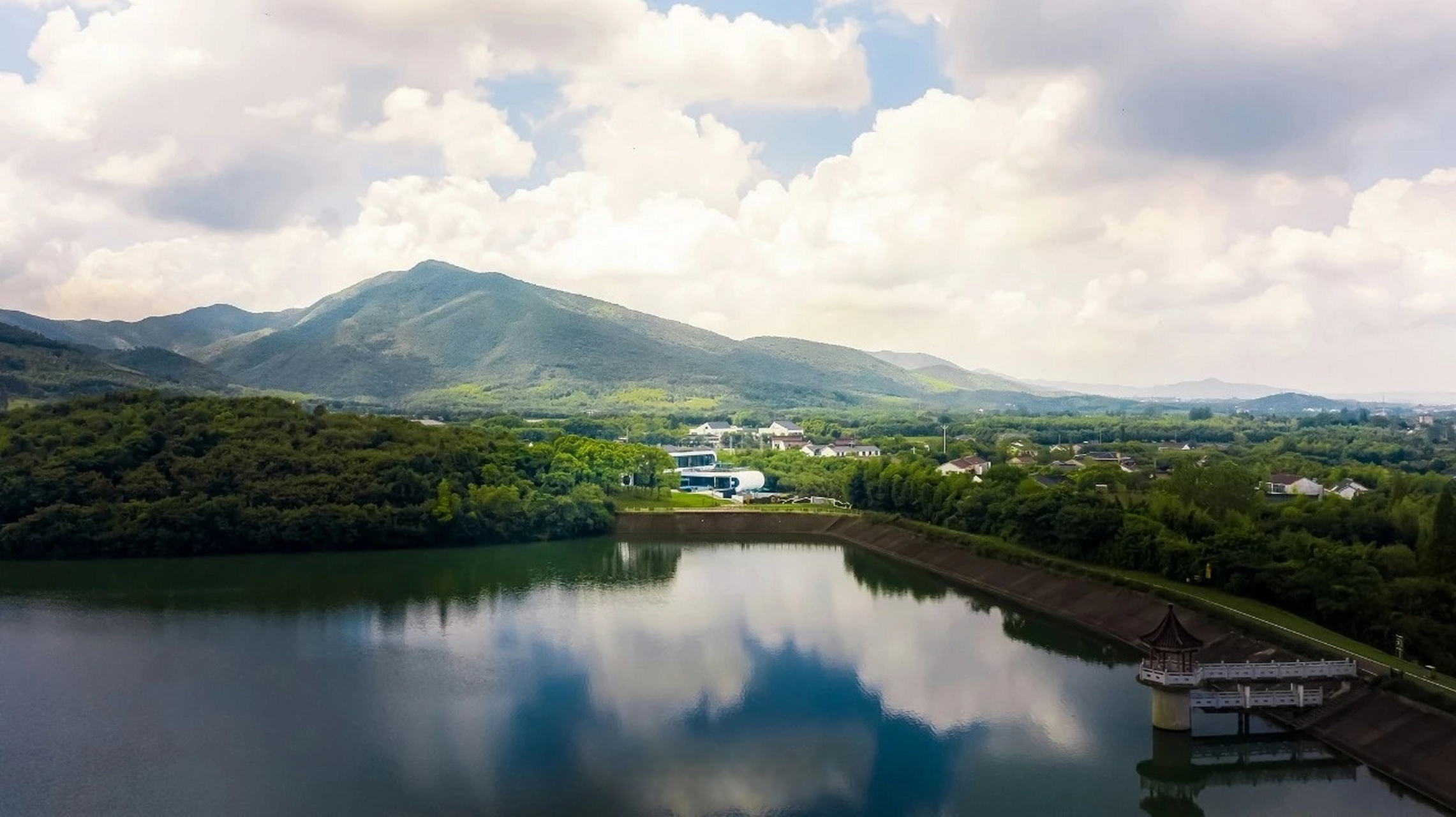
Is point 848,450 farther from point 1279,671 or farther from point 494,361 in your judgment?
point 494,361

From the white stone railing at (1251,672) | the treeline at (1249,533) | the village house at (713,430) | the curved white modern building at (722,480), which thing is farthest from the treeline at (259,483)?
the village house at (713,430)

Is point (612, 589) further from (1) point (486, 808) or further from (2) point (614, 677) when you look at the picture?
(1) point (486, 808)

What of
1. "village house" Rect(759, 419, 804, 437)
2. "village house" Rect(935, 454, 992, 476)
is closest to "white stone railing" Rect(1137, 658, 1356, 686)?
"village house" Rect(935, 454, 992, 476)

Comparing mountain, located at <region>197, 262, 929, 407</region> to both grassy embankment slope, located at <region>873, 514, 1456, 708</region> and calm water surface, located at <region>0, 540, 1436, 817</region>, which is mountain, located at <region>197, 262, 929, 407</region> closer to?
grassy embankment slope, located at <region>873, 514, 1456, 708</region>

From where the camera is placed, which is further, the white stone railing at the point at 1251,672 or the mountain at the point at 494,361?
the mountain at the point at 494,361

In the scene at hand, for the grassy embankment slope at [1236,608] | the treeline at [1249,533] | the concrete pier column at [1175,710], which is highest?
the treeline at [1249,533]

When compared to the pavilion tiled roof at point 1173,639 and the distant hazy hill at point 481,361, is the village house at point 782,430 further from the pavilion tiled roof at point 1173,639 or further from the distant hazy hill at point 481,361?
the pavilion tiled roof at point 1173,639

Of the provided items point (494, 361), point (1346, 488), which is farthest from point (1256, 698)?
point (494, 361)
